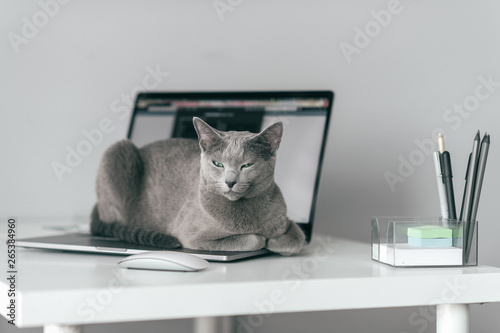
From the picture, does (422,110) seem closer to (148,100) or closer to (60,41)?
(148,100)

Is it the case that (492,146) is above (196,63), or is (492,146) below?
below

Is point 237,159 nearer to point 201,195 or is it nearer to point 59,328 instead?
point 201,195

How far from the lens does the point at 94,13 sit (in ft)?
5.28

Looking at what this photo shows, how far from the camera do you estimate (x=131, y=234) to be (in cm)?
109

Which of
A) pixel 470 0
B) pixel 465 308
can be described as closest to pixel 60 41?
pixel 470 0

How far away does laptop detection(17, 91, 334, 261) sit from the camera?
123cm

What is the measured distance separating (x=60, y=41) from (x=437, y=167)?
3.64 feet

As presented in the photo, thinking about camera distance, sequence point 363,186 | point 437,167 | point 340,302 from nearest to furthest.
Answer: point 340,302, point 437,167, point 363,186

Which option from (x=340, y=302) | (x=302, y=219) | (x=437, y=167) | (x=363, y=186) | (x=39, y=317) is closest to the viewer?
(x=39, y=317)

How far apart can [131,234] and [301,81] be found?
760 mm

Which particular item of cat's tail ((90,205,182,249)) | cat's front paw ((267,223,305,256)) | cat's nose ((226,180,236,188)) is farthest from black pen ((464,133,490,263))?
cat's tail ((90,205,182,249))

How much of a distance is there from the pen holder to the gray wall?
22.8 inches

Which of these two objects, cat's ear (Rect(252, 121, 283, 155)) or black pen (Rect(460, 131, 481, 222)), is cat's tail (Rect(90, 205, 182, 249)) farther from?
black pen (Rect(460, 131, 481, 222))

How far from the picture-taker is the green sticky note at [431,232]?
0.94 metres
